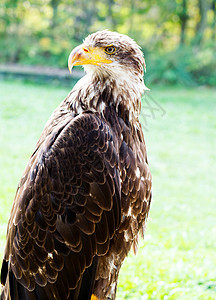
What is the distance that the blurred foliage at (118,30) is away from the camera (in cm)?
2039

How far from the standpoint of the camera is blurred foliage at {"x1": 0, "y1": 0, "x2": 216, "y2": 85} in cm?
2039

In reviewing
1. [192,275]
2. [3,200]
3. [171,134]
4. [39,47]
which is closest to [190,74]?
[39,47]

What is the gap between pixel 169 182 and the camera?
8656 millimetres

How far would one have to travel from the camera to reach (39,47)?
856 inches

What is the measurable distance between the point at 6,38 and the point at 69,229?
20.7m

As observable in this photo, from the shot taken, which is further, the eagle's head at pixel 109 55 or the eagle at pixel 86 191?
the eagle's head at pixel 109 55

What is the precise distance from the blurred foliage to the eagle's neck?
665 inches

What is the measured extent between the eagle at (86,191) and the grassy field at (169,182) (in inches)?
40.5

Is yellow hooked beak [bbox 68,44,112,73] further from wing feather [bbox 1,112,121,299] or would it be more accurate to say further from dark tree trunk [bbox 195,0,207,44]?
dark tree trunk [bbox 195,0,207,44]

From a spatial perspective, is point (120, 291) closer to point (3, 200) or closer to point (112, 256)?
point (112, 256)

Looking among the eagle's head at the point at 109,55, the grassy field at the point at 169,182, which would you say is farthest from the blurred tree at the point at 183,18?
the eagle's head at the point at 109,55

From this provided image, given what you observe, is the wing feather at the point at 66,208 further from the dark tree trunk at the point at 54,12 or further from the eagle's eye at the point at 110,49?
the dark tree trunk at the point at 54,12

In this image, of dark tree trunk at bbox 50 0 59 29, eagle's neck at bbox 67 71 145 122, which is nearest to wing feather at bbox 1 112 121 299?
eagle's neck at bbox 67 71 145 122

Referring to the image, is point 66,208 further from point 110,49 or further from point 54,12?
point 54,12
